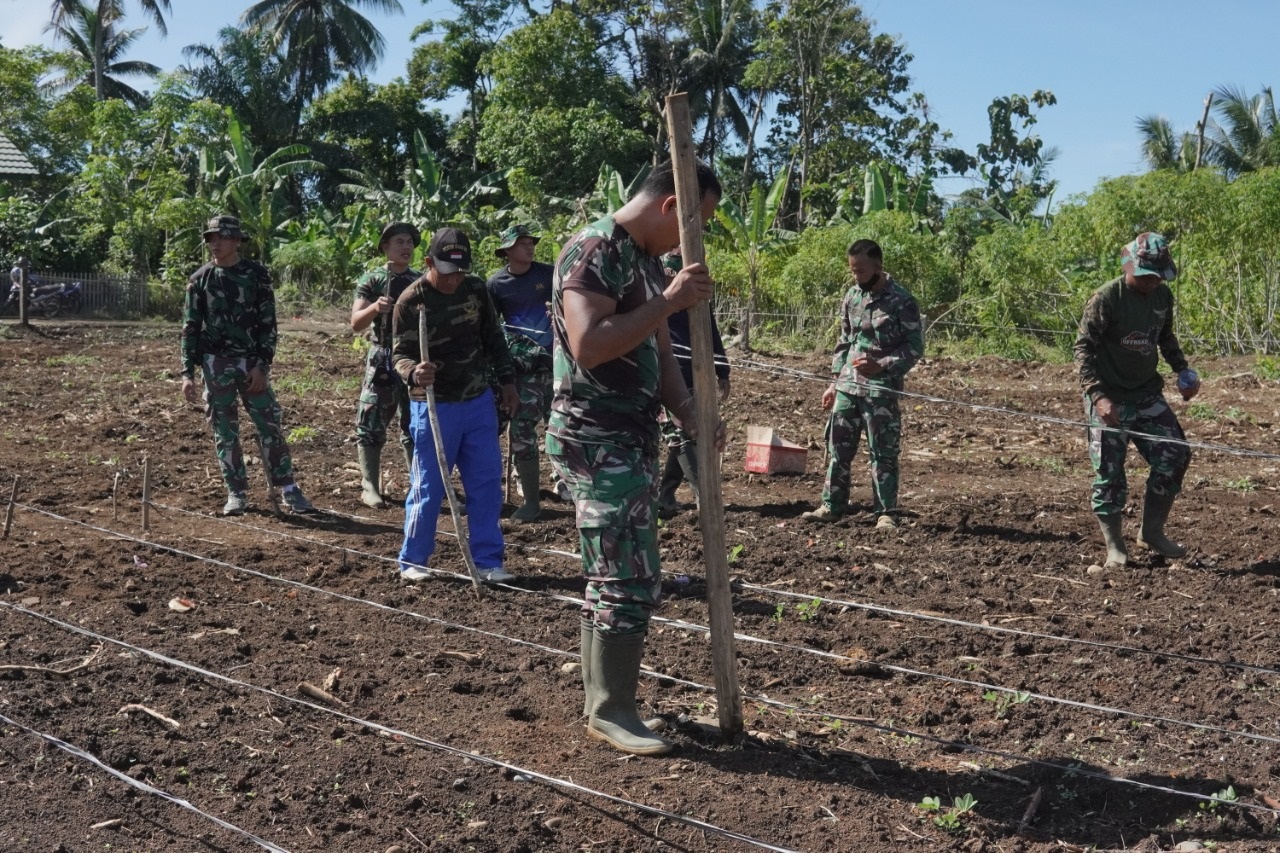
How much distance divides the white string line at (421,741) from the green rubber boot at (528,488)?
3463 mm

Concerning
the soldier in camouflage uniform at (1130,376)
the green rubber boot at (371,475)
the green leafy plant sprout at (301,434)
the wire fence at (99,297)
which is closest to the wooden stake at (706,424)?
the soldier in camouflage uniform at (1130,376)

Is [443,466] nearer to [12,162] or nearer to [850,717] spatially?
[850,717]

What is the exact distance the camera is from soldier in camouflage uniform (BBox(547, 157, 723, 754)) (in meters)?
4.41

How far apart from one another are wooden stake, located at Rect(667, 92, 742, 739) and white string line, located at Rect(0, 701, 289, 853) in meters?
1.60

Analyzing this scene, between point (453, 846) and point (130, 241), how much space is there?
103 ft

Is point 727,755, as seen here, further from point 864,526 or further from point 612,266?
point 864,526

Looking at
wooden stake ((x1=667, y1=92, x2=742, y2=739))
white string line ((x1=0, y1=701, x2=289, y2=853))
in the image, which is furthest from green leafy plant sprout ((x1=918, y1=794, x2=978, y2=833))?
white string line ((x1=0, y1=701, x2=289, y2=853))

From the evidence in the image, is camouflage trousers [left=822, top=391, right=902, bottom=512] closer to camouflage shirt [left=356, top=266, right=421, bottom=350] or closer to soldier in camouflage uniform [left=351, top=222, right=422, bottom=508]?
soldier in camouflage uniform [left=351, top=222, right=422, bottom=508]

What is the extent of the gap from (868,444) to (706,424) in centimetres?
461

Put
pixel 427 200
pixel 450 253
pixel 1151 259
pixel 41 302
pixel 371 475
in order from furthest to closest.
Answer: pixel 427 200 → pixel 41 302 → pixel 371 475 → pixel 1151 259 → pixel 450 253

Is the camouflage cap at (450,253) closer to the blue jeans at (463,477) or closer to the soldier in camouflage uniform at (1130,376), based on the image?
the blue jeans at (463,477)

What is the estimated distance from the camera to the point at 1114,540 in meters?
7.73

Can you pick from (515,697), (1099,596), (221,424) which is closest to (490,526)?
(515,697)

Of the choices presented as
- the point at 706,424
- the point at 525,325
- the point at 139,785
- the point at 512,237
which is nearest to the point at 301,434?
the point at 525,325
